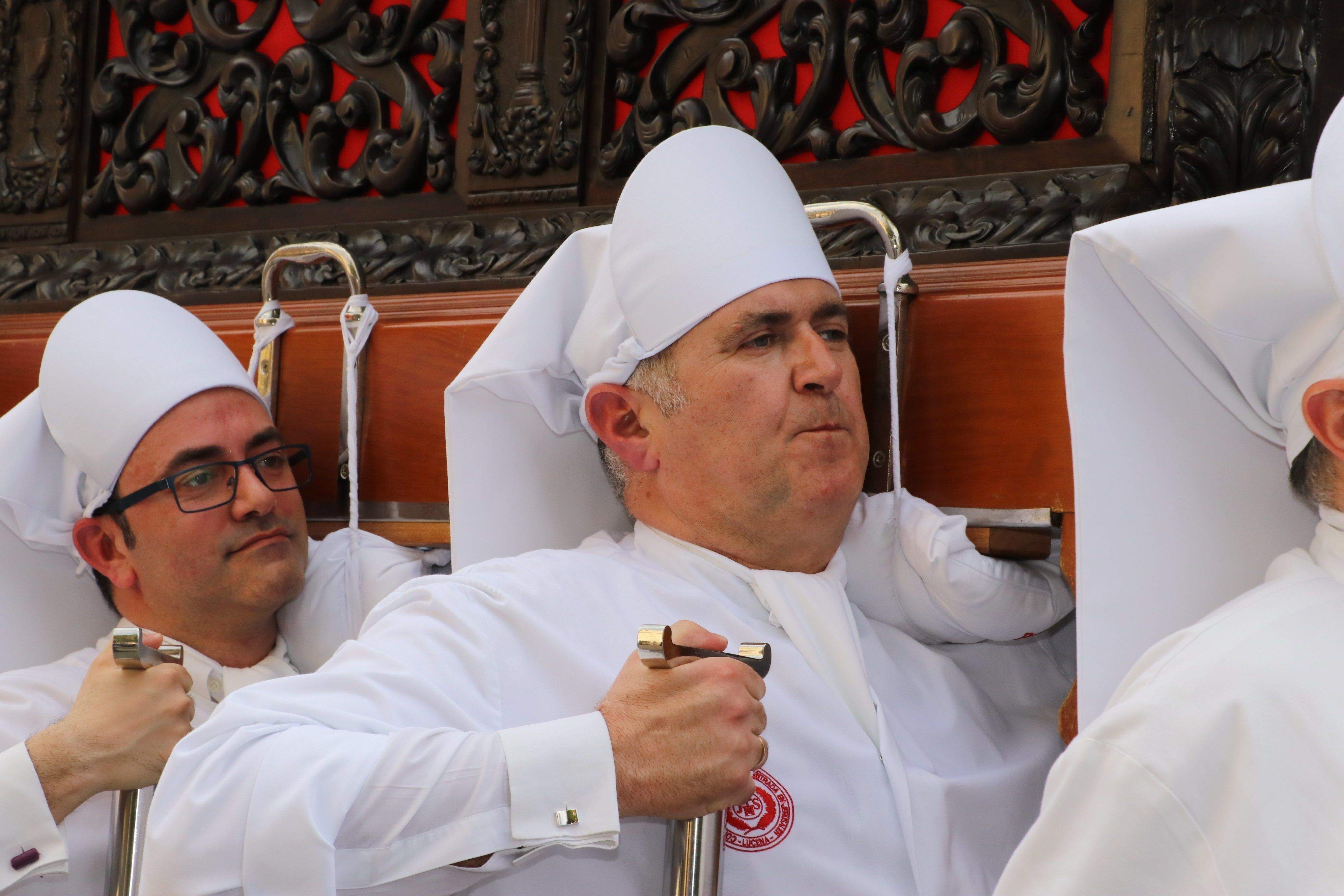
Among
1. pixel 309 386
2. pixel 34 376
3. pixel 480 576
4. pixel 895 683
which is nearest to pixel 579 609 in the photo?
pixel 480 576

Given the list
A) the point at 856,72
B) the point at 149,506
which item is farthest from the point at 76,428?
the point at 856,72

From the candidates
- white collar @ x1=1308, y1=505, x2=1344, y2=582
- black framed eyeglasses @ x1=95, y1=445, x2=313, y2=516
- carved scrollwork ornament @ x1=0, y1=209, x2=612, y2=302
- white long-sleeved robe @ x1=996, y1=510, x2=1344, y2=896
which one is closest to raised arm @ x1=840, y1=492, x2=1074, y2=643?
white collar @ x1=1308, y1=505, x2=1344, y2=582

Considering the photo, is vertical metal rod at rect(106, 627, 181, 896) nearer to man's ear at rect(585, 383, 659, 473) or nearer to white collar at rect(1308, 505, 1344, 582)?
man's ear at rect(585, 383, 659, 473)

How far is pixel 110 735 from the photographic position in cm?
173

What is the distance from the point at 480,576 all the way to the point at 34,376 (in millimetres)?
1349

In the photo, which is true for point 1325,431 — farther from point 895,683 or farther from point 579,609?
point 579,609

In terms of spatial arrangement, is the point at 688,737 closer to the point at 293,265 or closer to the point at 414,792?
the point at 414,792

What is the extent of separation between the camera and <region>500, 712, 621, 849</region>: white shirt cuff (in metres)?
1.32

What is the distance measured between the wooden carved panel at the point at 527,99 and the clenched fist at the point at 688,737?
1082mm

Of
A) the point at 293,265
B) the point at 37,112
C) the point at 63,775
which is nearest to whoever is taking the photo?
the point at 63,775

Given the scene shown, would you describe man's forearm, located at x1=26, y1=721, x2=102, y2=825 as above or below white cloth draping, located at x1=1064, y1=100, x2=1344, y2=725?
below

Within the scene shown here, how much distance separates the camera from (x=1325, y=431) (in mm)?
1136

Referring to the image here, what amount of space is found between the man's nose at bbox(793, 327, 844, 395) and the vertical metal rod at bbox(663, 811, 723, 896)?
0.54 meters

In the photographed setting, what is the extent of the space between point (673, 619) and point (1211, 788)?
0.81m
